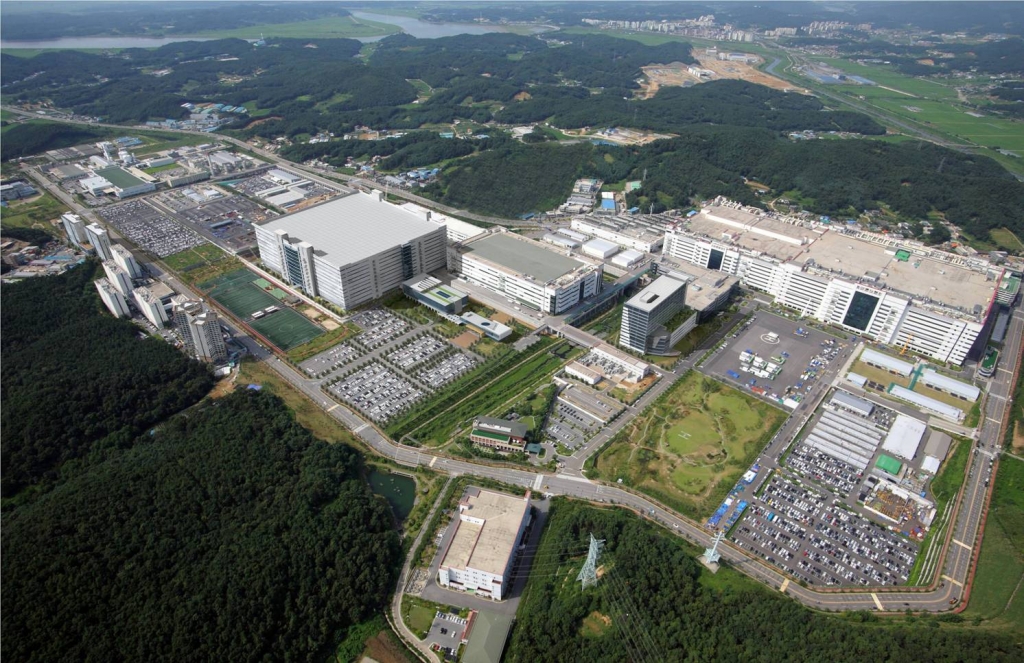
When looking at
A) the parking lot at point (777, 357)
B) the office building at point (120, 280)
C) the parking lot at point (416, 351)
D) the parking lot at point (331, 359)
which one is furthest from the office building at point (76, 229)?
the parking lot at point (777, 357)

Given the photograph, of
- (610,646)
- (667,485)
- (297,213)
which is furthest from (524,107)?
(610,646)

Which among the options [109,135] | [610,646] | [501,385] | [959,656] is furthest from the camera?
[109,135]

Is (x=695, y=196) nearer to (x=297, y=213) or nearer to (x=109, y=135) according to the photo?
(x=297, y=213)

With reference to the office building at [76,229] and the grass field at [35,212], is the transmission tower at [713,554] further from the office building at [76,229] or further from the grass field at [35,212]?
the grass field at [35,212]

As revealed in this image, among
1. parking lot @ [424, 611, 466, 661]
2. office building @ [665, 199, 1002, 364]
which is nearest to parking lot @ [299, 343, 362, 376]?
parking lot @ [424, 611, 466, 661]

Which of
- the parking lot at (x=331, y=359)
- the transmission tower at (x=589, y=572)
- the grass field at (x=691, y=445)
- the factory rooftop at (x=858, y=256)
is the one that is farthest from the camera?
the factory rooftop at (x=858, y=256)

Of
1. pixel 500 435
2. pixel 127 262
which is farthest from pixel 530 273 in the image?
pixel 127 262
